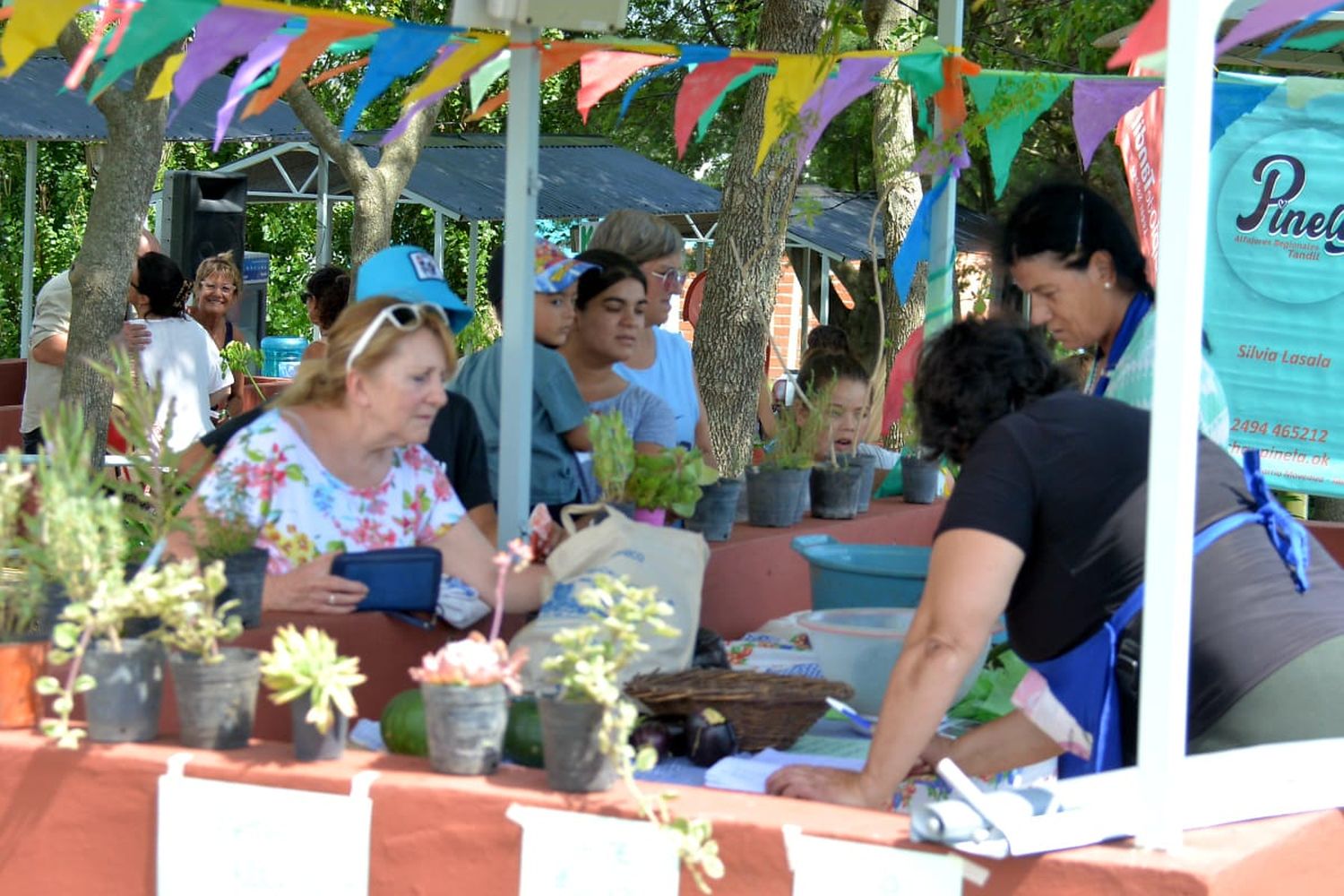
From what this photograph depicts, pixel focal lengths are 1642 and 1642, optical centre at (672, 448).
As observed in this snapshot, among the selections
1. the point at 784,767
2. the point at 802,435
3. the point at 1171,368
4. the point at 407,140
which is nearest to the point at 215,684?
the point at 784,767

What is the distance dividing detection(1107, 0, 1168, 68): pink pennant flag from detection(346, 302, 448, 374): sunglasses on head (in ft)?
5.05

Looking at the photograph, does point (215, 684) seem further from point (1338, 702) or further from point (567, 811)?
point (1338, 702)

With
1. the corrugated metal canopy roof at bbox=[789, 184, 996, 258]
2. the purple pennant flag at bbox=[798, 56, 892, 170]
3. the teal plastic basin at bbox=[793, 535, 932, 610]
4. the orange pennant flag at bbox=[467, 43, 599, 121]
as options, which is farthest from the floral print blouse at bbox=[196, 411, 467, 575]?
the corrugated metal canopy roof at bbox=[789, 184, 996, 258]

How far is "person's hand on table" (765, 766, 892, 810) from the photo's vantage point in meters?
2.46

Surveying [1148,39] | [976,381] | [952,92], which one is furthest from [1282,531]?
[952,92]

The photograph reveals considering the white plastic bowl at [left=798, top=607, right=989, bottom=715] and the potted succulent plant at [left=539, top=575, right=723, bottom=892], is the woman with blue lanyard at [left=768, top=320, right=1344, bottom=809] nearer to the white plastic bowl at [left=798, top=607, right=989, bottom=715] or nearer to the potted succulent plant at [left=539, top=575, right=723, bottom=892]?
the potted succulent plant at [left=539, top=575, right=723, bottom=892]

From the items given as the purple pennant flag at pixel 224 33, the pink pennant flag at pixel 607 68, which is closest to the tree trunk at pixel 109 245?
the pink pennant flag at pixel 607 68

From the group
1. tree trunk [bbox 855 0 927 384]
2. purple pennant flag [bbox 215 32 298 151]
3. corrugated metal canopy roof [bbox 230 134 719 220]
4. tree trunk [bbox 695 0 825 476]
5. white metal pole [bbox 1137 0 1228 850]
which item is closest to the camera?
white metal pole [bbox 1137 0 1228 850]

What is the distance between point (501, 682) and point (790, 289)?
20.0 meters

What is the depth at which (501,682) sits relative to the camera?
8.05ft

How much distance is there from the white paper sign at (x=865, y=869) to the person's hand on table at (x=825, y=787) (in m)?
0.18

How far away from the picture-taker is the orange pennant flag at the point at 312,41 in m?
3.75

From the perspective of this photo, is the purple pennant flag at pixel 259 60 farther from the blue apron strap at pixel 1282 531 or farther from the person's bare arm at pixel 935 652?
the blue apron strap at pixel 1282 531

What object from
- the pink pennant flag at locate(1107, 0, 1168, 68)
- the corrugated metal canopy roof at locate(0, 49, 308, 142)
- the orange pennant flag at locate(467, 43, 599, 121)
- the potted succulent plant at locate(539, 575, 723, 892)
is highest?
the corrugated metal canopy roof at locate(0, 49, 308, 142)
